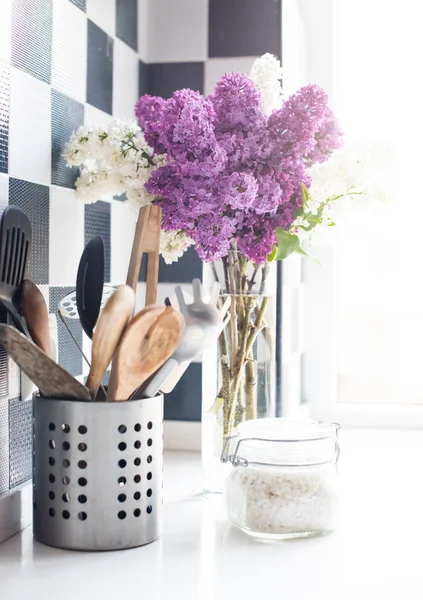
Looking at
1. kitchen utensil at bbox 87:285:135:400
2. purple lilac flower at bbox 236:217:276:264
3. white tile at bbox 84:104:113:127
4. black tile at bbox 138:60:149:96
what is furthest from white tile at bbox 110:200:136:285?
kitchen utensil at bbox 87:285:135:400

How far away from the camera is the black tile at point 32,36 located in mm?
934

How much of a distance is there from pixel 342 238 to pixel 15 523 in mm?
952

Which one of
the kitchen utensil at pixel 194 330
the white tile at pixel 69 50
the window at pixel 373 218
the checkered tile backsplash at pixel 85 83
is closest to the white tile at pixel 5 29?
the checkered tile backsplash at pixel 85 83

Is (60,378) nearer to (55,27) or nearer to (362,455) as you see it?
(55,27)

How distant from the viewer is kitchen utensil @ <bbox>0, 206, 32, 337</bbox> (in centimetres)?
86

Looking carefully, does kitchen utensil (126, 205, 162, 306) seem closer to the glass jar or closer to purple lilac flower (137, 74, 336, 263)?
purple lilac flower (137, 74, 336, 263)

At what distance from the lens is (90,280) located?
2.93 feet

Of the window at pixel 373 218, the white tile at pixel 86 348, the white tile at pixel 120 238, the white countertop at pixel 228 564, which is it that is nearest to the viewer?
the white countertop at pixel 228 564

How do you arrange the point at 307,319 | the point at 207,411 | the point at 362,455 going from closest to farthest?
the point at 207,411
the point at 362,455
the point at 307,319

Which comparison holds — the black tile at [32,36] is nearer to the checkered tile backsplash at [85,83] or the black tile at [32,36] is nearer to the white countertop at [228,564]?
the checkered tile backsplash at [85,83]

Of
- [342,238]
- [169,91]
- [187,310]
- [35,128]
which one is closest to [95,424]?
[187,310]

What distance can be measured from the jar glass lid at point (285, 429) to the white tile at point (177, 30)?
29.5 inches

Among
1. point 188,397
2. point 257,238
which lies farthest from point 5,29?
point 188,397

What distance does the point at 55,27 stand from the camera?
1046mm
